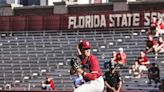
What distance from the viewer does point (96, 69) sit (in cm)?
810

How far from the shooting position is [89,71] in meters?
8.12

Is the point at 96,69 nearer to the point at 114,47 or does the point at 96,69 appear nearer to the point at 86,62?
the point at 86,62

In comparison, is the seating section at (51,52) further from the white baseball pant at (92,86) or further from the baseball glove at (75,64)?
the baseball glove at (75,64)

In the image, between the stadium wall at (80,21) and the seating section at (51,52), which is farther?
the stadium wall at (80,21)

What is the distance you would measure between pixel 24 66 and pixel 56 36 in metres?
3.12

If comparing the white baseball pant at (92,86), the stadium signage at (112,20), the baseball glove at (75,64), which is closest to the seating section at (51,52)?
the stadium signage at (112,20)

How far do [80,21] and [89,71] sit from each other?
20354mm

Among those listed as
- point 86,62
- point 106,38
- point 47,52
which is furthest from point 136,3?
point 86,62

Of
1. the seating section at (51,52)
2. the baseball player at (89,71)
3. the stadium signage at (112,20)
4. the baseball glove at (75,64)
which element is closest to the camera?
the baseball glove at (75,64)

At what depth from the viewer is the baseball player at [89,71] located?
802cm

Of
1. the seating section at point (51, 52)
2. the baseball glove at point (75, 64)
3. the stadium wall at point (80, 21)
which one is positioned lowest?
the seating section at point (51, 52)

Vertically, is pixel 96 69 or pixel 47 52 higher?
pixel 96 69

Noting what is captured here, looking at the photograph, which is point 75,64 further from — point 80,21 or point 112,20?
point 80,21

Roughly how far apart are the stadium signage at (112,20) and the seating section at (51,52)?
1.71 feet
